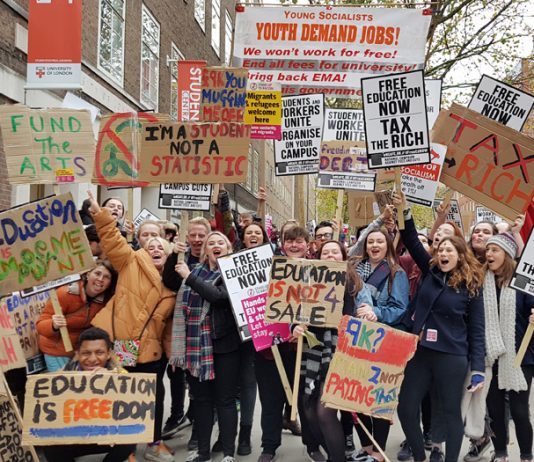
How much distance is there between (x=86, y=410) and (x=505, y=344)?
10.7 feet

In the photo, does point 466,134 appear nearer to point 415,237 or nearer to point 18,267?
point 415,237

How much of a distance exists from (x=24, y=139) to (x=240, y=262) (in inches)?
79.7

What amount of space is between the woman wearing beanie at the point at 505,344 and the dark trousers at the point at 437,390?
17.1 inches

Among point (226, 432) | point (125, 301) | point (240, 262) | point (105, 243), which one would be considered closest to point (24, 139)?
point (105, 243)

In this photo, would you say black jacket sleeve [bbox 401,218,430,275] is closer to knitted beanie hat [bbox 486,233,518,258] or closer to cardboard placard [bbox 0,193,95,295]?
knitted beanie hat [bbox 486,233,518,258]

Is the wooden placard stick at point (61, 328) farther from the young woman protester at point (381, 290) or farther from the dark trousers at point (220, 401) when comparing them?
the young woman protester at point (381, 290)

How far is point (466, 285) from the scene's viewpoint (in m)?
4.92

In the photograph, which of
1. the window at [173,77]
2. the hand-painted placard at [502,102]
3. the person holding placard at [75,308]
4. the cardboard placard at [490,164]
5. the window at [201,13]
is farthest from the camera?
the window at [201,13]

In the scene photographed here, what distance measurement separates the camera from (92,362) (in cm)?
474

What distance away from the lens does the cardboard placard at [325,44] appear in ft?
28.9

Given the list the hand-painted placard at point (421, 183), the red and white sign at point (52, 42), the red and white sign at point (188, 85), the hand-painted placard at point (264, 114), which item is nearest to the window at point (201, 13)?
the red and white sign at point (188, 85)

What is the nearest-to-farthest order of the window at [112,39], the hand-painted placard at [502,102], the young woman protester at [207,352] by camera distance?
the young woman protester at [207,352], the hand-painted placard at [502,102], the window at [112,39]

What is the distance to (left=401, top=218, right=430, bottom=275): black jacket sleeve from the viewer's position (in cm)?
527

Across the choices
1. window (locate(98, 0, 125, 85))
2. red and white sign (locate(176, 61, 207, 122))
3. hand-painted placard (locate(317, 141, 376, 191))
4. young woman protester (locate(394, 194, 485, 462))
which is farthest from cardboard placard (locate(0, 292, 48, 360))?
window (locate(98, 0, 125, 85))
